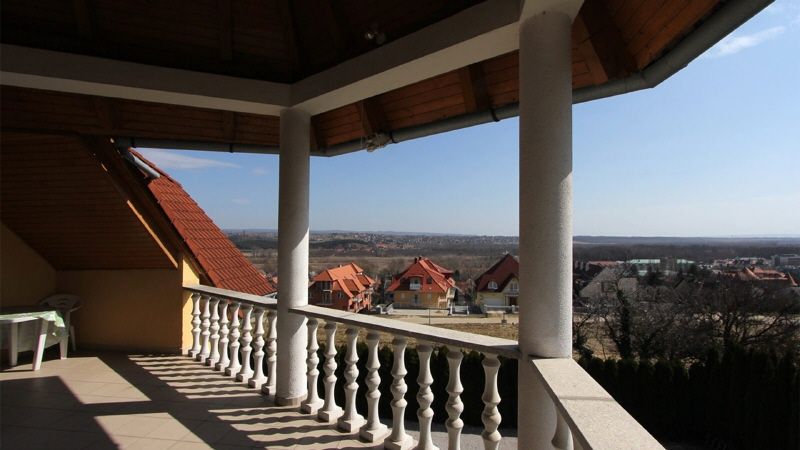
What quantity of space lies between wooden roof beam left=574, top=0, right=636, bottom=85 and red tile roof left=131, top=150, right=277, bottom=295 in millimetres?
4237

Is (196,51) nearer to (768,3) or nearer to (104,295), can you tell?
(768,3)

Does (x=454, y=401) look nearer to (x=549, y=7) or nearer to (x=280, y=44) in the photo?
(x=549, y=7)

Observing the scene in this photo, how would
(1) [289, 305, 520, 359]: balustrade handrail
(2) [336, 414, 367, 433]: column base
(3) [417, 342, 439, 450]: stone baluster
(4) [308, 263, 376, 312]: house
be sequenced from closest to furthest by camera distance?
(1) [289, 305, 520, 359]: balustrade handrail
(3) [417, 342, 439, 450]: stone baluster
(2) [336, 414, 367, 433]: column base
(4) [308, 263, 376, 312]: house

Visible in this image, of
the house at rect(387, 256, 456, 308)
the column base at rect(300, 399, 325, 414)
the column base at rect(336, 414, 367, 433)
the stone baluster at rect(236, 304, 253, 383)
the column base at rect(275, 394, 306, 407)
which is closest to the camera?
the column base at rect(336, 414, 367, 433)

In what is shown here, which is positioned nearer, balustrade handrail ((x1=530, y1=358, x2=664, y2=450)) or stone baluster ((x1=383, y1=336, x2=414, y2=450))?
balustrade handrail ((x1=530, y1=358, x2=664, y2=450))

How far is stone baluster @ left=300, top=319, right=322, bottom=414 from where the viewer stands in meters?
3.04

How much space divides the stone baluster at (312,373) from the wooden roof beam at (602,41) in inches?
98.2

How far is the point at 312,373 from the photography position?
312cm

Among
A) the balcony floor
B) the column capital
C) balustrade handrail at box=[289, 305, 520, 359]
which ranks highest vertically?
the column capital

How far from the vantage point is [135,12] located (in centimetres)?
270

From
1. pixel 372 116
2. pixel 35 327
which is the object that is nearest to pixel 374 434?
pixel 372 116

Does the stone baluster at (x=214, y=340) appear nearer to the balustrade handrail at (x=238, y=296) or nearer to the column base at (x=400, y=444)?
the balustrade handrail at (x=238, y=296)

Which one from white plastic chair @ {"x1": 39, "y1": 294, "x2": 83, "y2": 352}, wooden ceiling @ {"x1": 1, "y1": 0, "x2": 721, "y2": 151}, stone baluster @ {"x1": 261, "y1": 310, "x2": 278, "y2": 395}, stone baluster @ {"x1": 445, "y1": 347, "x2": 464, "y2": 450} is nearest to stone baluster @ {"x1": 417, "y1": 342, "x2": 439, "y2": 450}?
stone baluster @ {"x1": 445, "y1": 347, "x2": 464, "y2": 450}

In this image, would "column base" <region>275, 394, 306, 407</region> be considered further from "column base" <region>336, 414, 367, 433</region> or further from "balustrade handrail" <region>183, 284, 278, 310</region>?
"balustrade handrail" <region>183, 284, 278, 310</region>
